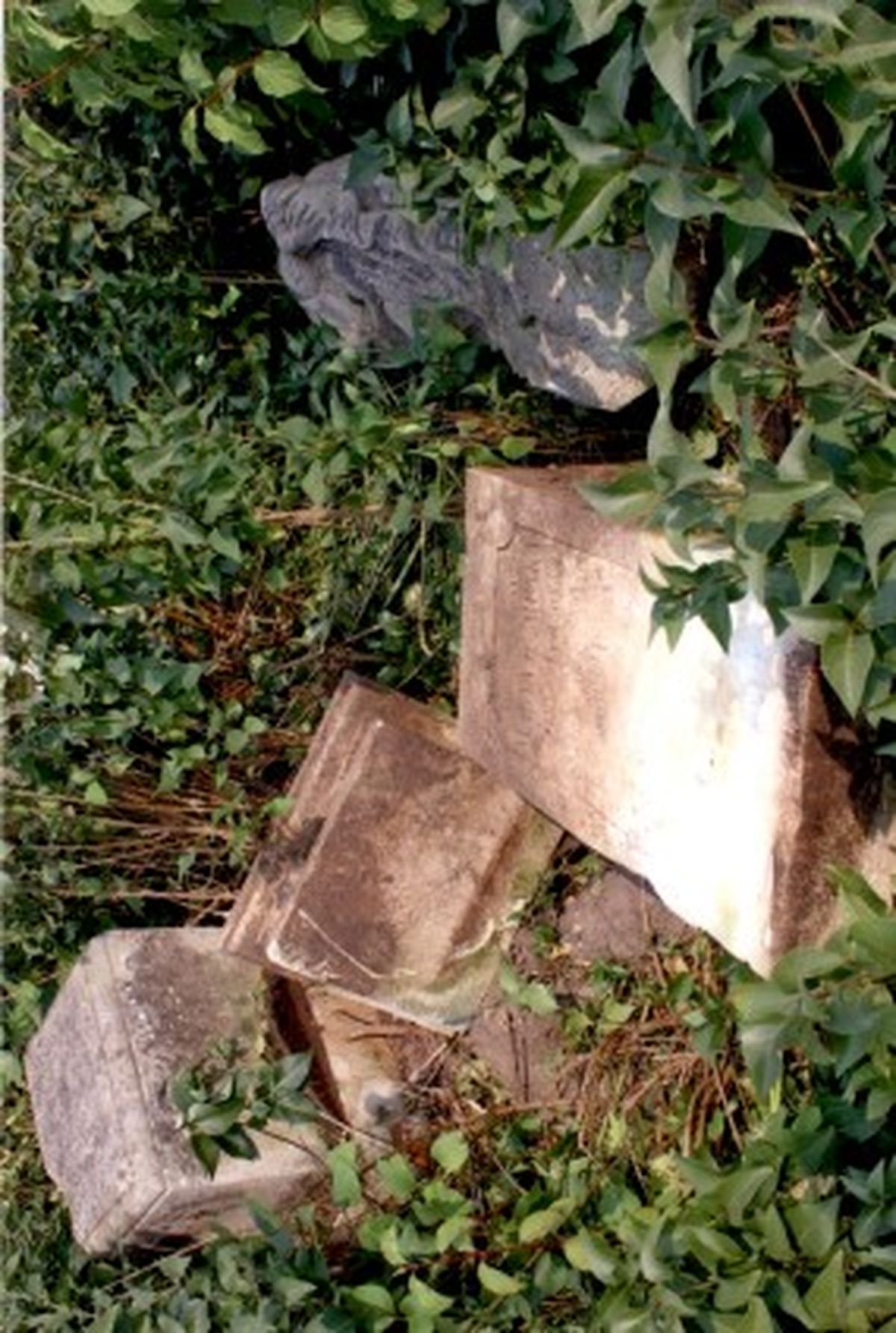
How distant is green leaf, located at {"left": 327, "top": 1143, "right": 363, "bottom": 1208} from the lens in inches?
118

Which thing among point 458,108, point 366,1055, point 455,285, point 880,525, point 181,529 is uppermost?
point 458,108

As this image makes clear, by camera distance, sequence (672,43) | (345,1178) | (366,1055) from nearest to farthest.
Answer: (672,43) → (345,1178) → (366,1055)

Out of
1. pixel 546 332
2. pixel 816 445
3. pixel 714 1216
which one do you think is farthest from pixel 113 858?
pixel 816 445

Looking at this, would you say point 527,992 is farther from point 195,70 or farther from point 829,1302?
point 195,70

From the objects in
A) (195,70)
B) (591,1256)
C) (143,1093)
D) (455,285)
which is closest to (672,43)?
(195,70)

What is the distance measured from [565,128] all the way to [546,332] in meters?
0.99

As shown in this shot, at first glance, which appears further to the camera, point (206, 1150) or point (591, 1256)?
point (206, 1150)

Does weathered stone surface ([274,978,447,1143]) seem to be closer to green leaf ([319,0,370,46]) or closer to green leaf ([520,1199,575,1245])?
green leaf ([520,1199,575,1245])

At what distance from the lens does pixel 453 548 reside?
3.57 m

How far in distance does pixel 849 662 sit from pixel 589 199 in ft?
2.04

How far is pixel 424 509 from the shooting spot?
3508 millimetres

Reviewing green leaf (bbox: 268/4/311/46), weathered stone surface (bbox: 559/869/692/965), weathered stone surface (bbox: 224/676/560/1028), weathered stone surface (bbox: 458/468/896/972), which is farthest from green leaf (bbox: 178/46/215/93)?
weathered stone surface (bbox: 559/869/692/965)

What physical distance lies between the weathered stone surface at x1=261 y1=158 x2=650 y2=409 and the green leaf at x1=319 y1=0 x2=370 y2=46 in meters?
0.42

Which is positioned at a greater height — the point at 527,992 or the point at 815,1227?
the point at 815,1227
